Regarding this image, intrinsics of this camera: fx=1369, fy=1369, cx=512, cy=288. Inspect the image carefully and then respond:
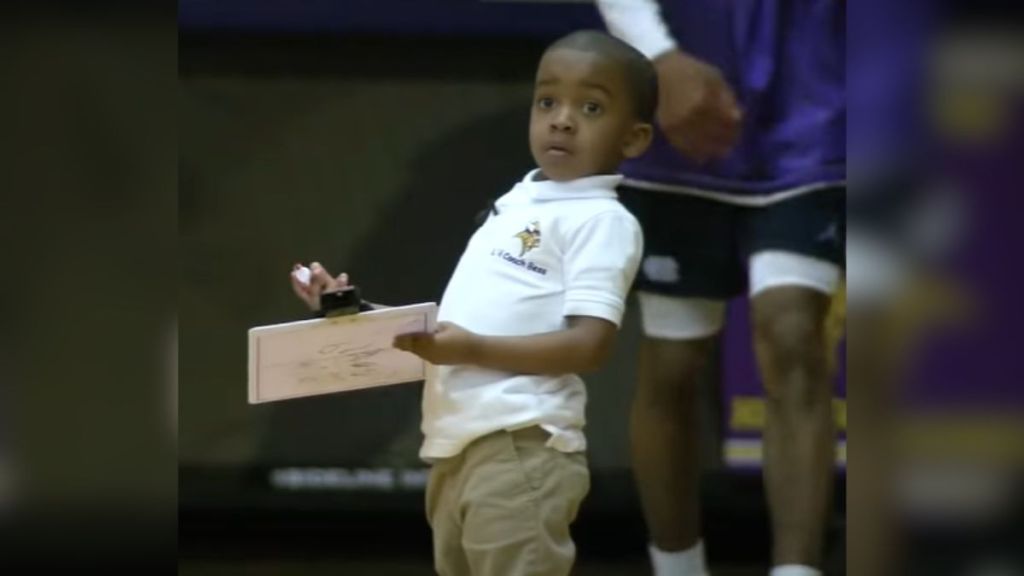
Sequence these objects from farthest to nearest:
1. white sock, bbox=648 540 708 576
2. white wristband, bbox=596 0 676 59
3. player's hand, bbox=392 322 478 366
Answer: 1. white sock, bbox=648 540 708 576
2. white wristband, bbox=596 0 676 59
3. player's hand, bbox=392 322 478 366

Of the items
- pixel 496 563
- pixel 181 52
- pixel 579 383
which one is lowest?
pixel 496 563

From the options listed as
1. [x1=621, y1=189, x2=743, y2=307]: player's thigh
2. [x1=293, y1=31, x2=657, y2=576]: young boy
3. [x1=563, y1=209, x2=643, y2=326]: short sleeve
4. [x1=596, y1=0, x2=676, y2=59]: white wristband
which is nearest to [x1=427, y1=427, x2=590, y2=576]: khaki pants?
[x1=293, y1=31, x2=657, y2=576]: young boy

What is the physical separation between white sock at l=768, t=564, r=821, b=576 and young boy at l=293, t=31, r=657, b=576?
240 millimetres

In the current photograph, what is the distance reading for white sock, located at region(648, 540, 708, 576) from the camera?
1269mm

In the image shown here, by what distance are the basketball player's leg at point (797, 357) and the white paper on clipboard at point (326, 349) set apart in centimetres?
35

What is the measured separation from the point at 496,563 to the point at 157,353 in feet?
1.00

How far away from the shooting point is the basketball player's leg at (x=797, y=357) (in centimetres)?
121

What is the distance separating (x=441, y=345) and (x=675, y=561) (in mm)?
379

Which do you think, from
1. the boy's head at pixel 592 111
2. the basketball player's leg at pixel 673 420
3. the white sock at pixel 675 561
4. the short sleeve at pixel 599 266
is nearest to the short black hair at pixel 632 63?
the boy's head at pixel 592 111

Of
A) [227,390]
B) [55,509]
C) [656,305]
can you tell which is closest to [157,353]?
[55,509]

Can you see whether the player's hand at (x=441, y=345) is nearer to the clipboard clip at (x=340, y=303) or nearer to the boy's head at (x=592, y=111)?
the clipboard clip at (x=340, y=303)

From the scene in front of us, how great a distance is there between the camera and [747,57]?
3.99 feet

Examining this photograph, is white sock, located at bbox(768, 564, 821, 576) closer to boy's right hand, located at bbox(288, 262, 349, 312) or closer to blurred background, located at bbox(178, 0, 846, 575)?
blurred background, located at bbox(178, 0, 846, 575)

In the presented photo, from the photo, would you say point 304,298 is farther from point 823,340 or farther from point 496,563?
point 823,340
